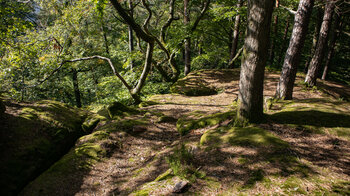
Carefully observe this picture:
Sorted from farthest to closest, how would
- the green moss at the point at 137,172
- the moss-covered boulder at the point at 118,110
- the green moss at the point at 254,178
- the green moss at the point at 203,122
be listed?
the moss-covered boulder at the point at 118,110, the green moss at the point at 203,122, the green moss at the point at 137,172, the green moss at the point at 254,178

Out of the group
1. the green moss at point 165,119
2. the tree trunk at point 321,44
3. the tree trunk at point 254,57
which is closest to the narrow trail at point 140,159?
the green moss at point 165,119

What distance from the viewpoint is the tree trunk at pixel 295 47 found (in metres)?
6.64

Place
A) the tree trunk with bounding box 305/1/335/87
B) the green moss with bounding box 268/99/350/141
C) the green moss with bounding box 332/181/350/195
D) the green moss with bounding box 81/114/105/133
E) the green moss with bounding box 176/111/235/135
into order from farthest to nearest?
the tree trunk with bounding box 305/1/335/87 < the green moss with bounding box 81/114/105/133 < the green moss with bounding box 176/111/235/135 < the green moss with bounding box 268/99/350/141 < the green moss with bounding box 332/181/350/195

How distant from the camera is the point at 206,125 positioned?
5.88 meters

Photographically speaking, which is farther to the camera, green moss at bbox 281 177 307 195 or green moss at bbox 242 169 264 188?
green moss at bbox 242 169 264 188

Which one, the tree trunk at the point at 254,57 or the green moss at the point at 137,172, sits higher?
the tree trunk at the point at 254,57

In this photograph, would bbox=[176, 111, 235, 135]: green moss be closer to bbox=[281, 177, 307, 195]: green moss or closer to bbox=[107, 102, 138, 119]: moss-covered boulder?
bbox=[107, 102, 138, 119]: moss-covered boulder

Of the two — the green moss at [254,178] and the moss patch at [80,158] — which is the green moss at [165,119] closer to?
the moss patch at [80,158]

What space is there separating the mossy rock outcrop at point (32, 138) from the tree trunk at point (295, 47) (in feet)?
26.3

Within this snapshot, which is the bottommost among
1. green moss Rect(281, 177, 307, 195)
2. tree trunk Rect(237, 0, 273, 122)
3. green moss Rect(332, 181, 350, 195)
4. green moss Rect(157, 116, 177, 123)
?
green moss Rect(157, 116, 177, 123)

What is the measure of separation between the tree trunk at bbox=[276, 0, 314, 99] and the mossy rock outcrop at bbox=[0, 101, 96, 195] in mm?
8016

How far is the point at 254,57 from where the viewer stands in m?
4.02

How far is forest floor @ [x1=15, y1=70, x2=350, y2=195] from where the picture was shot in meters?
2.92

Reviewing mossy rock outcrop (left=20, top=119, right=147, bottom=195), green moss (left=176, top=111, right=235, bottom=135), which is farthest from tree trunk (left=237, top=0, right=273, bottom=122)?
mossy rock outcrop (left=20, top=119, right=147, bottom=195)
